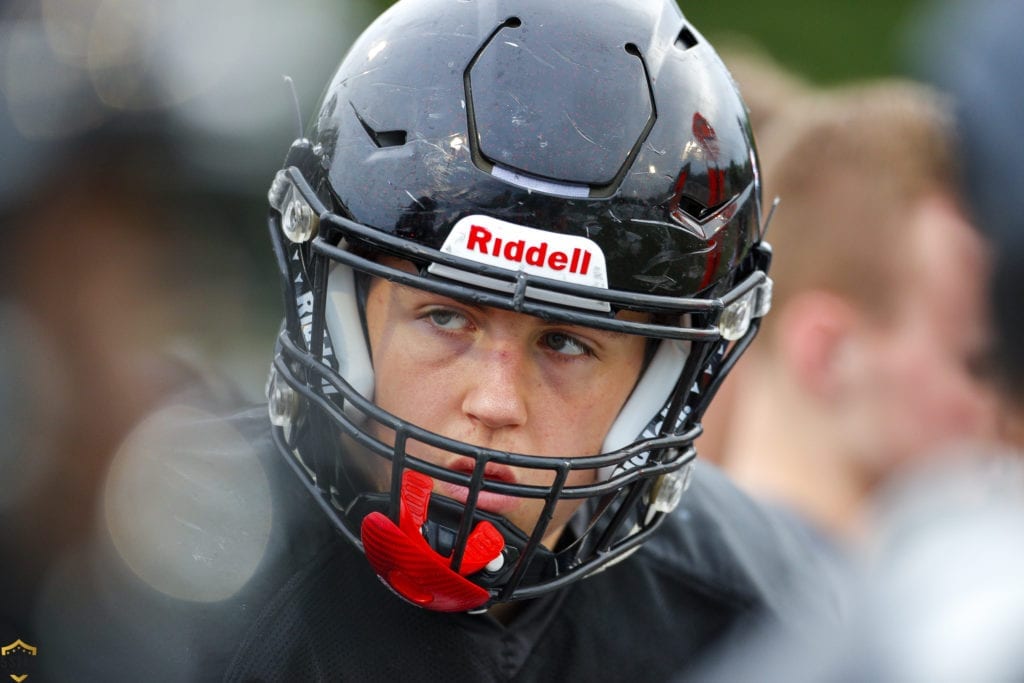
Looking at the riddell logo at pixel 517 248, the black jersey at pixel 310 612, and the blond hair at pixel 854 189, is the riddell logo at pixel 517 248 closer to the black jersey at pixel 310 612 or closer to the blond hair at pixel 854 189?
the black jersey at pixel 310 612

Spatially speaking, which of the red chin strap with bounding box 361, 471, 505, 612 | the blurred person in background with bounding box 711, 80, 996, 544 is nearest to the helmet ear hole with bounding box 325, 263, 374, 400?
the red chin strap with bounding box 361, 471, 505, 612

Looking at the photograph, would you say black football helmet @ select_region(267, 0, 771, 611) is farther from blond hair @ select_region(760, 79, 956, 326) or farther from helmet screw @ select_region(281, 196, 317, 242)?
blond hair @ select_region(760, 79, 956, 326)

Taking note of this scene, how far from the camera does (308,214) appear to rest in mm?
2242

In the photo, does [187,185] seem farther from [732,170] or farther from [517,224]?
[732,170]

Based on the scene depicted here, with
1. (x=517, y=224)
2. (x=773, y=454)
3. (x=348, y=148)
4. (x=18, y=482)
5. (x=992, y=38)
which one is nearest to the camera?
(x=992, y=38)

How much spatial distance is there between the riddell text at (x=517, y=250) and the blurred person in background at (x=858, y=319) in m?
1.57

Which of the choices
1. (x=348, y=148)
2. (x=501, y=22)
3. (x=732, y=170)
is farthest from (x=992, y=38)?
(x=348, y=148)

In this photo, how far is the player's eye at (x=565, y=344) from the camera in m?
2.23

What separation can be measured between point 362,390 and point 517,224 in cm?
39

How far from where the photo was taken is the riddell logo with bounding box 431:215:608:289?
2.09m

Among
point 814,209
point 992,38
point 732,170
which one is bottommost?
point 814,209

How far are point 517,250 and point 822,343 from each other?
79.7 inches

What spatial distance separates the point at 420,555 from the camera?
2041 millimetres

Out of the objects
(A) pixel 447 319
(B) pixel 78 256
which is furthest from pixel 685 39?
(B) pixel 78 256
